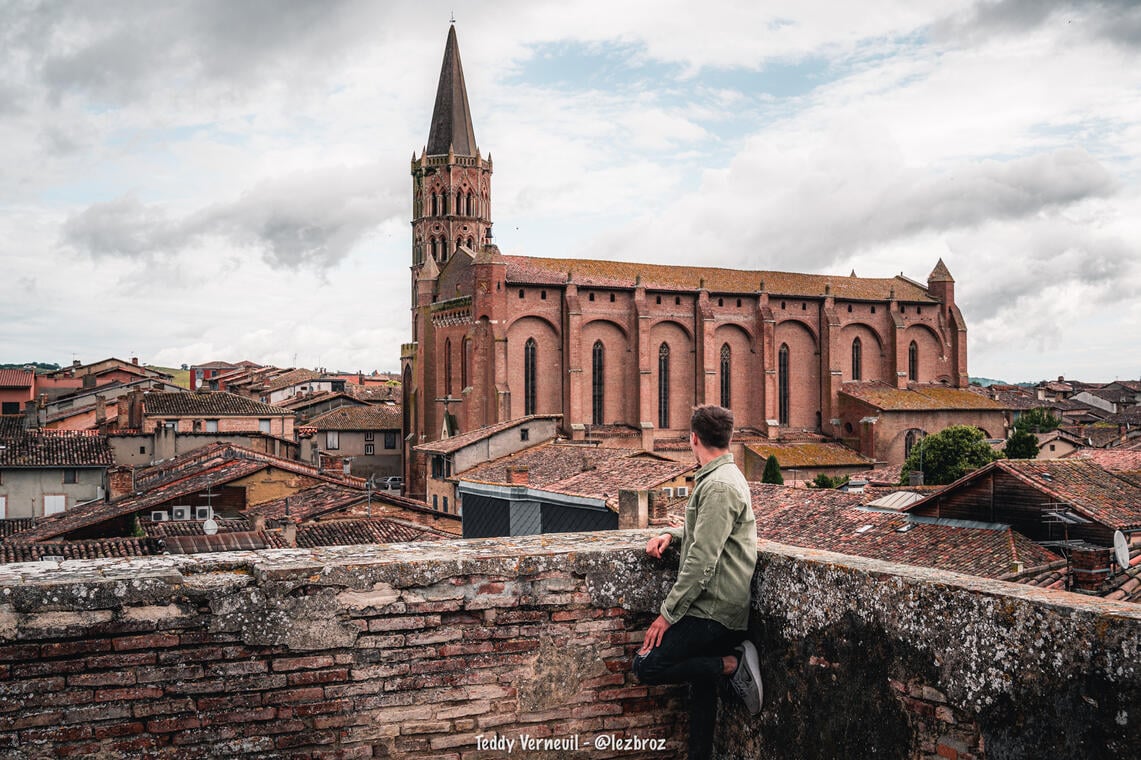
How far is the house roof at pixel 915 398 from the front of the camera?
172ft

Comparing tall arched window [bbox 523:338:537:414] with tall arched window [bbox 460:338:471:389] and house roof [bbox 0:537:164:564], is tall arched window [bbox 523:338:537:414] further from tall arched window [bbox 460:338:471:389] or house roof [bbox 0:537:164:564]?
house roof [bbox 0:537:164:564]

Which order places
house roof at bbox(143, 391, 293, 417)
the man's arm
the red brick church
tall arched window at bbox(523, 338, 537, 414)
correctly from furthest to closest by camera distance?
tall arched window at bbox(523, 338, 537, 414)
the red brick church
house roof at bbox(143, 391, 293, 417)
the man's arm

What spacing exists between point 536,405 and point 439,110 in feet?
85.7

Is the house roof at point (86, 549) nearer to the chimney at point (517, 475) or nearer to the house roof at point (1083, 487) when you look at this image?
the chimney at point (517, 475)

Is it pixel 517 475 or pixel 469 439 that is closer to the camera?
pixel 517 475

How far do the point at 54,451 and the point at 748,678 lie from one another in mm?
32628

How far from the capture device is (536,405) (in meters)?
48.7

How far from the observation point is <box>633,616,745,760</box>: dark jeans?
4.20m

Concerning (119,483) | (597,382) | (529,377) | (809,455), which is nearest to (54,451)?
(119,483)

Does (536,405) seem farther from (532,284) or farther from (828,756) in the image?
(828,756)

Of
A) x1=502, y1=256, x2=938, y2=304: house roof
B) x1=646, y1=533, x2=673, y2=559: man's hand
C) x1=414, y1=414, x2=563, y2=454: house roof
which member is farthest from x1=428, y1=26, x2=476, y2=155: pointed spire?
x1=646, y1=533, x2=673, y2=559: man's hand

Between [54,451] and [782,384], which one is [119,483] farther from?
[782,384]

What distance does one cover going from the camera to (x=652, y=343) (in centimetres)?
5162

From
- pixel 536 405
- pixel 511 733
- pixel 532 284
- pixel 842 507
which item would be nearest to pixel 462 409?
pixel 536 405
